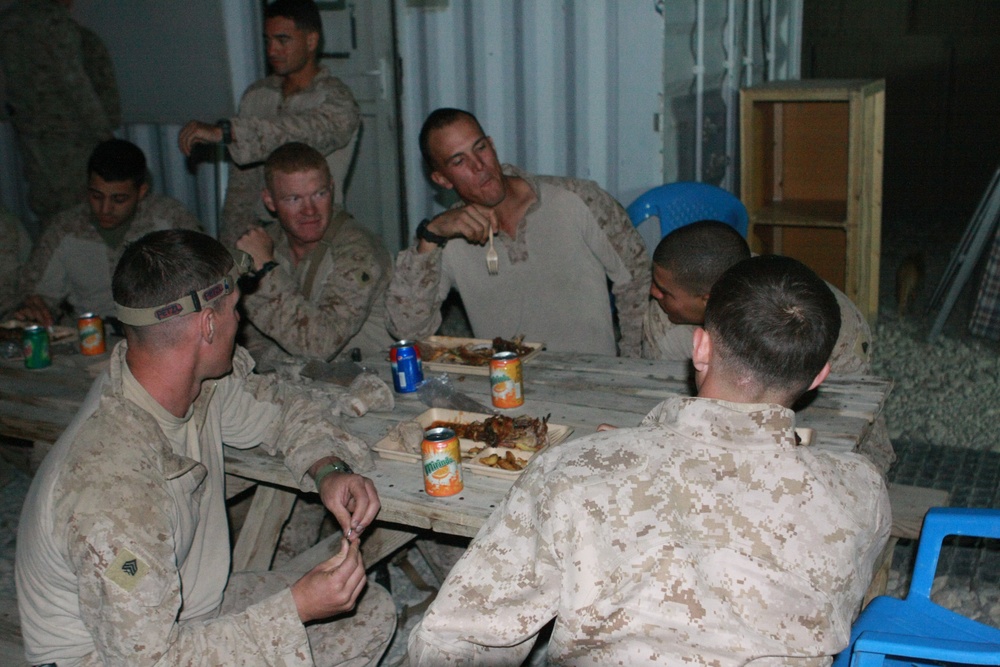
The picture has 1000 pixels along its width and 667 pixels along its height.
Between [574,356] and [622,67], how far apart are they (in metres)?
2.44

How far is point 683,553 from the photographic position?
155 cm

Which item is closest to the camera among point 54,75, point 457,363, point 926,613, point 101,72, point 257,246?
point 926,613

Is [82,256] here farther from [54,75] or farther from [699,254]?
[699,254]

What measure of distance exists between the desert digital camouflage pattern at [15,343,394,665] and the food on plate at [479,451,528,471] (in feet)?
2.16

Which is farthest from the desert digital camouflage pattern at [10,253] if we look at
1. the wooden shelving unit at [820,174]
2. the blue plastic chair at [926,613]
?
the blue plastic chair at [926,613]

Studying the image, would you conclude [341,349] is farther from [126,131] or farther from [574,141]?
[126,131]

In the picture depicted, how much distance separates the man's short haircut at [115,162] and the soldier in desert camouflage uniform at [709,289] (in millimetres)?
2828

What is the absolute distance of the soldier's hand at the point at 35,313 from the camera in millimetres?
4199

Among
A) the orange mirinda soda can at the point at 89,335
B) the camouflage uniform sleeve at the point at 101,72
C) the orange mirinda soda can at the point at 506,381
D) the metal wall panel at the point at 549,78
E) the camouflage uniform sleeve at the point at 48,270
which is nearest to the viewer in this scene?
the orange mirinda soda can at the point at 506,381

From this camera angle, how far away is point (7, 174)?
7902mm

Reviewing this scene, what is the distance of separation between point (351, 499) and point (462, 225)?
155 centimetres

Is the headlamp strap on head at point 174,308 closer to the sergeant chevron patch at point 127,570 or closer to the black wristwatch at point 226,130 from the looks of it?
the sergeant chevron patch at point 127,570

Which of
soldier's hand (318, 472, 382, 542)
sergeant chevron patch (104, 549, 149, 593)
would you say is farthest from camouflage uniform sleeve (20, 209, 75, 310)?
sergeant chevron patch (104, 549, 149, 593)

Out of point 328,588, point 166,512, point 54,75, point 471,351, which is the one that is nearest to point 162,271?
point 166,512
